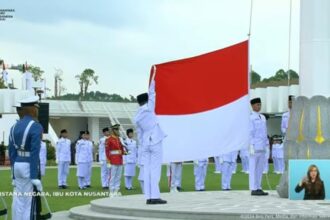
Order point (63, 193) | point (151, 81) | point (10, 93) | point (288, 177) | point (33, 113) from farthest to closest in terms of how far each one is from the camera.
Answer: point (10, 93) → point (63, 193) → point (288, 177) → point (151, 81) → point (33, 113)

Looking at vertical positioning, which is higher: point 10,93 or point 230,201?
point 10,93

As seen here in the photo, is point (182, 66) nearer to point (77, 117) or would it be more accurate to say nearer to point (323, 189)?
point (323, 189)

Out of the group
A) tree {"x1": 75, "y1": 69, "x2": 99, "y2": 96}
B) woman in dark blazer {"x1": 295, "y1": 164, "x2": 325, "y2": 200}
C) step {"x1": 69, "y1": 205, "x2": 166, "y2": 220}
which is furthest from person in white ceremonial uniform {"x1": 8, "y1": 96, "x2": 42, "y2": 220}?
tree {"x1": 75, "y1": 69, "x2": 99, "y2": 96}

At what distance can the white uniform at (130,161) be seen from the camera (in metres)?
19.9

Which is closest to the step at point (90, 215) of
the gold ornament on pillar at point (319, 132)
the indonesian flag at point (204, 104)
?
the indonesian flag at point (204, 104)

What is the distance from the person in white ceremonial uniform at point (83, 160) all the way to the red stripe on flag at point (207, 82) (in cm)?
942

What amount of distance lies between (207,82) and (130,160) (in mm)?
9078

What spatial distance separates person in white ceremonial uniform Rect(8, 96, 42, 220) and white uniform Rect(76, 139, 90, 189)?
11759 millimetres

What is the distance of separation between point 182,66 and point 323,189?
306 centimetres

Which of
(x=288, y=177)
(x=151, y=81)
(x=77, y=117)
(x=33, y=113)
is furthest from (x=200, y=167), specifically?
(x=77, y=117)

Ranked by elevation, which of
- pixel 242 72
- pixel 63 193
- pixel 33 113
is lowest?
pixel 63 193

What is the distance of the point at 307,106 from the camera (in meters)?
12.2

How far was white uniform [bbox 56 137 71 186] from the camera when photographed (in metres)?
20.7

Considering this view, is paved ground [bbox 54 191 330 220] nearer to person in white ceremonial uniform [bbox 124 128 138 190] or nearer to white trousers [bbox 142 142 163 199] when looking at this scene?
white trousers [bbox 142 142 163 199]
